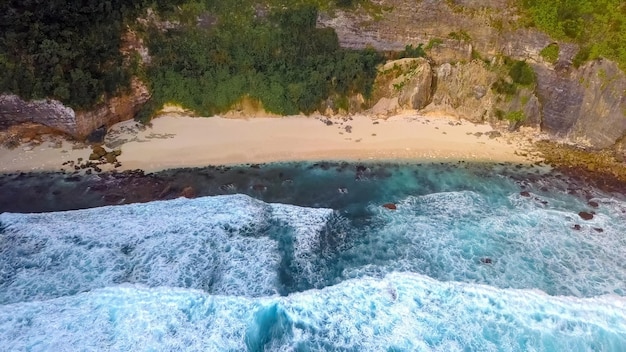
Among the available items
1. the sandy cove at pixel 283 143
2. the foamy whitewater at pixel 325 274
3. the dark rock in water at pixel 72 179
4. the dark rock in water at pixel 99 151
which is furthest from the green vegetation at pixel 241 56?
the foamy whitewater at pixel 325 274

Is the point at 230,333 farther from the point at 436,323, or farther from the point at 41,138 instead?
the point at 41,138

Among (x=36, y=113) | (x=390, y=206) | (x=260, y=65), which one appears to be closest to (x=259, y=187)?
(x=390, y=206)

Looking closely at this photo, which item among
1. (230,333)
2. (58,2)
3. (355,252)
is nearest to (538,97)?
(355,252)

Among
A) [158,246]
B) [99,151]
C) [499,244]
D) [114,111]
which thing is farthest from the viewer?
[114,111]

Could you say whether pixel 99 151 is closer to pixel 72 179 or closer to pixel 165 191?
pixel 72 179

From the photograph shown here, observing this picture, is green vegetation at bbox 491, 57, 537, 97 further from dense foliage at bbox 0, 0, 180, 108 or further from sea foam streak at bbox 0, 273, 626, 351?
dense foliage at bbox 0, 0, 180, 108
